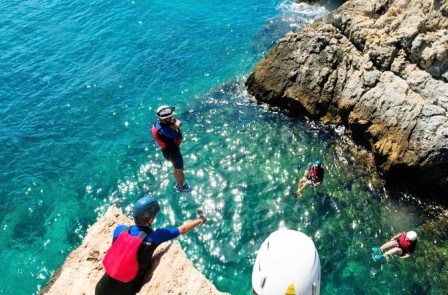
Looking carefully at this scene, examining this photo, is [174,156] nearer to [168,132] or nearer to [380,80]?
[168,132]

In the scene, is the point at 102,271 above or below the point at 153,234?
below

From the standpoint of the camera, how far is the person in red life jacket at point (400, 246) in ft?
43.6

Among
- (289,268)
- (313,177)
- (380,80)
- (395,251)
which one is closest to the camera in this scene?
(289,268)

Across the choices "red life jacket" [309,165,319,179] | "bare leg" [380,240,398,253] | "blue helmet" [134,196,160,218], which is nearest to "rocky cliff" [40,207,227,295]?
"blue helmet" [134,196,160,218]

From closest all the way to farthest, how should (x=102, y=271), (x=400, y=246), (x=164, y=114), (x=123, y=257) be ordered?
1. (x=123, y=257)
2. (x=102, y=271)
3. (x=164, y=114)
4. (x=400, y=246)

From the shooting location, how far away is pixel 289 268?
19.4 feet

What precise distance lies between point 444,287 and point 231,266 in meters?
7.46

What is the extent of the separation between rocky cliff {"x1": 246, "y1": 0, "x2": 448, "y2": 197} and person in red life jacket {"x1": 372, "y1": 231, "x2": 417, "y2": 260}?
12.1 ft

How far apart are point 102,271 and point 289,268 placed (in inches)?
219

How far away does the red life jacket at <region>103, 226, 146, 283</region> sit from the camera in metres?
7.67

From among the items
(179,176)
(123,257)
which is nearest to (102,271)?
(123,257)

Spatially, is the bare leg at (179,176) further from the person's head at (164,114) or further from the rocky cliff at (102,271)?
the rocky cliff at (102,271)

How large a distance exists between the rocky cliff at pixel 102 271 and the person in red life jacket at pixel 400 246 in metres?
8.35

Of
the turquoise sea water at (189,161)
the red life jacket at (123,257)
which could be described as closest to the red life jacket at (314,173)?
the turquoise sea water at (189,161)
